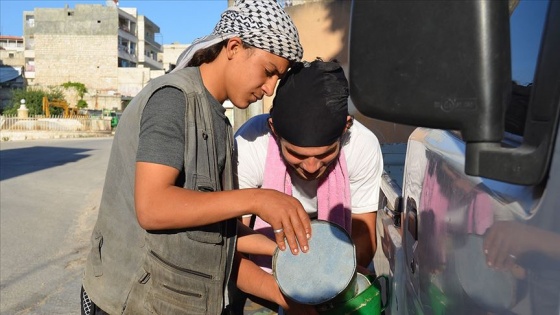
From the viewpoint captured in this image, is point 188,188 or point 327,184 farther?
point 327,184

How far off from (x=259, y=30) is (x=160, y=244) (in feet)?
2.33

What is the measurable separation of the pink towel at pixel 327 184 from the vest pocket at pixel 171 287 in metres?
0.67

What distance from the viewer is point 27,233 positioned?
8656 mm

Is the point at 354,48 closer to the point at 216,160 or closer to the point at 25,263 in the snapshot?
the point at 216,160

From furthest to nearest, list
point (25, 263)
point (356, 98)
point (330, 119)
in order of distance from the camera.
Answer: point (25, 263) → point (330, 119) → point (356, 98)

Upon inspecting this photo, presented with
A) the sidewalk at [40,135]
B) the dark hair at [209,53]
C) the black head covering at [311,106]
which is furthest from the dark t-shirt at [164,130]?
the sidewalk at [40,135]

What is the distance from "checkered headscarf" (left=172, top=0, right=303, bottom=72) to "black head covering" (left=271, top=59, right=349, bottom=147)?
0.77ft

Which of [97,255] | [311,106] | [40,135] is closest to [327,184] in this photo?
[311,106]

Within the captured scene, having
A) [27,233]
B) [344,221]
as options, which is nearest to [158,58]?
[27,233]

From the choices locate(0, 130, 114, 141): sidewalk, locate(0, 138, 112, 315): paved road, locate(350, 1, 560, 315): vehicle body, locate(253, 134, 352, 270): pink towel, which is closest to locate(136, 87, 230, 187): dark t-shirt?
locate(253, 134, 352, 270): pink towel

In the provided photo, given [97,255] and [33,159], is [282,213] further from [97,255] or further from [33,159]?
[33,159]

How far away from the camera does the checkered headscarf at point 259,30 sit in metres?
2.03

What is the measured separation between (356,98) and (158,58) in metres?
101

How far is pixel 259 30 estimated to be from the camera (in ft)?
6.67
